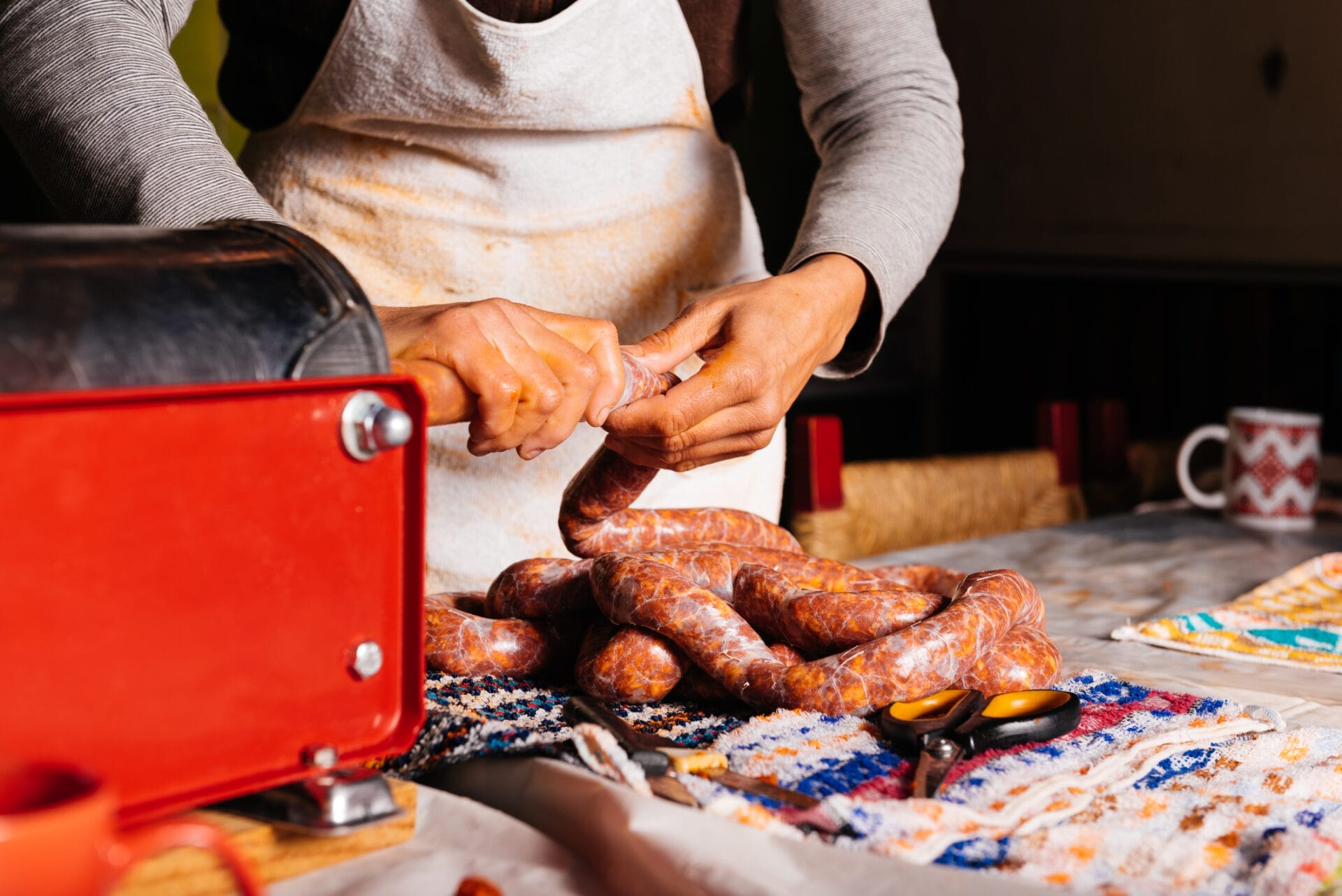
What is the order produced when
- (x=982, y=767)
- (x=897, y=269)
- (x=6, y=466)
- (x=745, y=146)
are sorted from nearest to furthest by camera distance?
(x=6, y=466), (x=982, y=767), (x=897, y=269), (x=745, y=146)

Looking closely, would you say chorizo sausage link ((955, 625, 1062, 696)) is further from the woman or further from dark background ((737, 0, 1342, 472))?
dark background ((737, 0, 1342, 472))

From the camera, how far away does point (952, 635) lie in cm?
87

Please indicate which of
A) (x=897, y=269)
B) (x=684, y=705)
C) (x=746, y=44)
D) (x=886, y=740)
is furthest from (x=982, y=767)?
(x=746, y=44)

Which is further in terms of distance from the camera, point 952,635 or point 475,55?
point 475,55

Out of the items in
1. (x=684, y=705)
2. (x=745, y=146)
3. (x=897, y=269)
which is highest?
(x=745, y=146)

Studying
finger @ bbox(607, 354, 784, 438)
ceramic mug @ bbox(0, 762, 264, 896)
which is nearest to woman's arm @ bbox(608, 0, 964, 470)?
finger @ bbox(607, 354, 784, 438)

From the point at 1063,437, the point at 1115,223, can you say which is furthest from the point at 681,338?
the point at 1115,223

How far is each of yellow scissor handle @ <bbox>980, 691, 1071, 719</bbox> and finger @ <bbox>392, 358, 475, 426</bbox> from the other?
17.5 inches

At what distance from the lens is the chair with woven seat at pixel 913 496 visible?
2.17 m

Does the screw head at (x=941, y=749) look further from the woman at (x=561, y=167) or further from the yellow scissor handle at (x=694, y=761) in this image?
the woman at (x=561, y=167)

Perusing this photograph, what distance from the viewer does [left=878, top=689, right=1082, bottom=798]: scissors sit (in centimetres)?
77

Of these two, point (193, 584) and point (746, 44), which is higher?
point (746, 44)

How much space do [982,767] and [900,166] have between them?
78 centimetres

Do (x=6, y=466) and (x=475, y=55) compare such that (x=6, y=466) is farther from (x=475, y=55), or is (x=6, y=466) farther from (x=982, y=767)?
(x=475, y=55)
